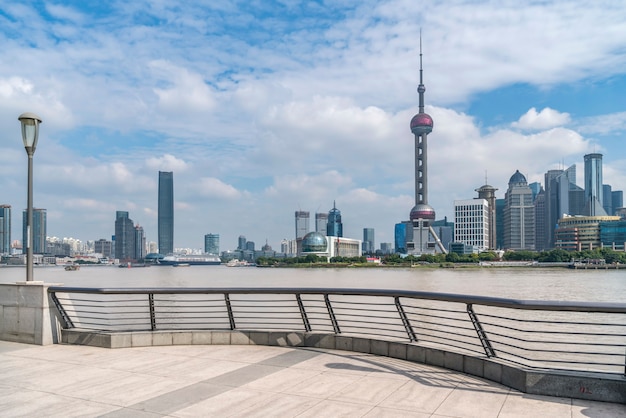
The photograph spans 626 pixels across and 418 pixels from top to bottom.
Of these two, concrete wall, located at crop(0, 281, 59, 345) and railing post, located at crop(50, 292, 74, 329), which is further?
railing post, located at crop(50, 292, 74, 329)

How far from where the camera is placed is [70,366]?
902 centimetres

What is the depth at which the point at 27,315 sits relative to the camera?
436 inches

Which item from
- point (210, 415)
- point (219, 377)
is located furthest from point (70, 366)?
point (210, 415)

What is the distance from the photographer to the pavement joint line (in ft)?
21.8

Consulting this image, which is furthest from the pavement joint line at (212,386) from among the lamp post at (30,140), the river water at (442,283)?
the river water at (442,283)

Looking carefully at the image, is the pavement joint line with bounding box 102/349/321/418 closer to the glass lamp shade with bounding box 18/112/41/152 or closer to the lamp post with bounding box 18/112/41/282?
the lamp post with bounding box 18/112/41/282

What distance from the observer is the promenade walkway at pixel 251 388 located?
21.2ft

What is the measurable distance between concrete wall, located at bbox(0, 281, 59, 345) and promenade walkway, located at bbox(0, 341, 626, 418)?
36.6 inches

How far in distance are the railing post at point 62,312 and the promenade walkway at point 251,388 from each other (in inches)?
49.2

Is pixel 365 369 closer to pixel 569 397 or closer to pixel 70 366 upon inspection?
pixel 569 397

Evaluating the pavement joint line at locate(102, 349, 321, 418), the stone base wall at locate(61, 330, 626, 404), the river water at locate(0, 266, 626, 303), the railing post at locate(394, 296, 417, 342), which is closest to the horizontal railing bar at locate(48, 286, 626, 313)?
the railing post at locate(394, 296, 417, 342)

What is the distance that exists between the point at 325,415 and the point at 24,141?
9.17 m

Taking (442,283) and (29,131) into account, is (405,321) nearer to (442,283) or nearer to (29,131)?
(29,131)

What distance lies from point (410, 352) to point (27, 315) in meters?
7.70
